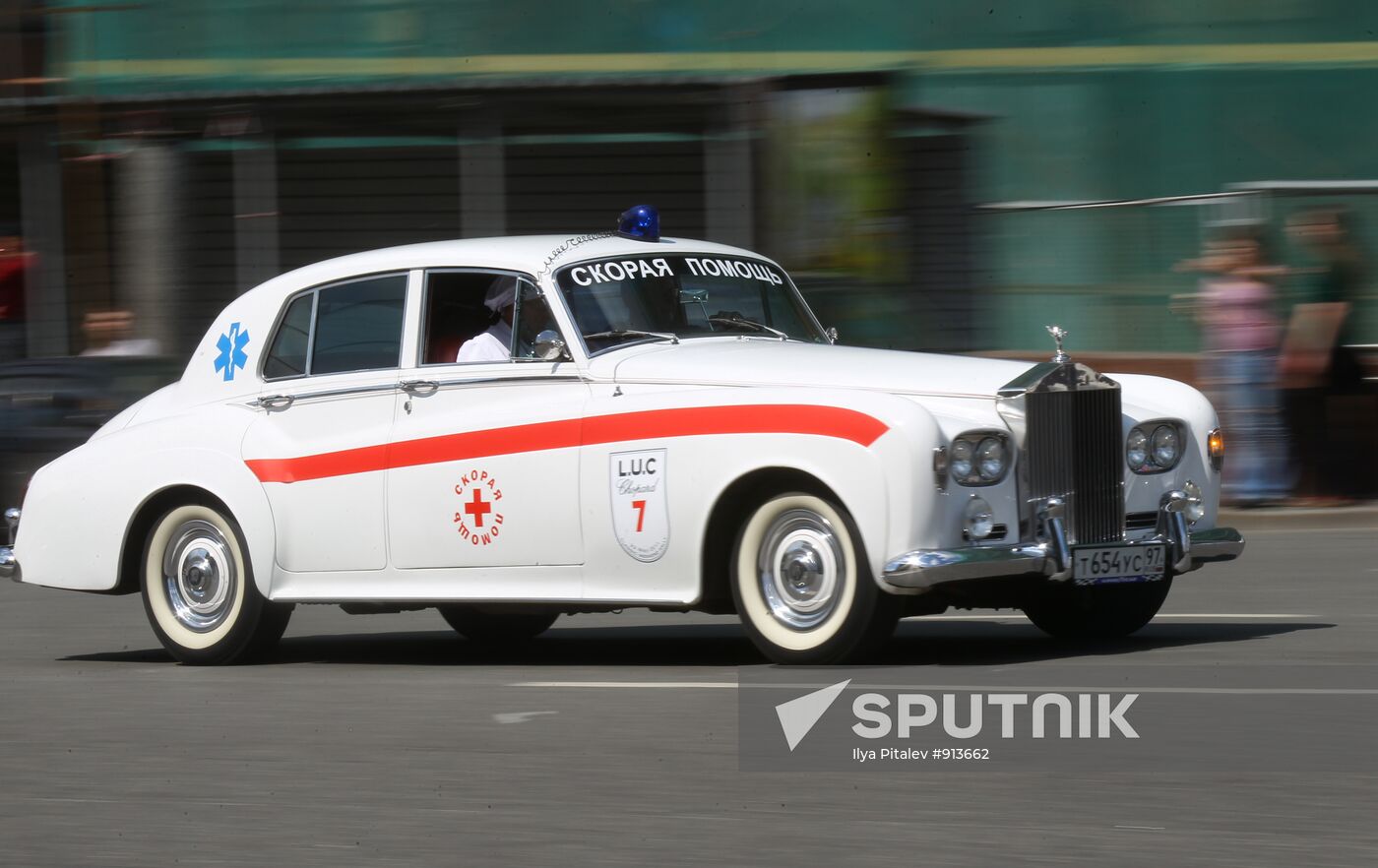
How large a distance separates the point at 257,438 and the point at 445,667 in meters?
1.32

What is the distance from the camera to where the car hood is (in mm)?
8156

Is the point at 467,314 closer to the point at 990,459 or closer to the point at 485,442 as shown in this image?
the point at 485,442

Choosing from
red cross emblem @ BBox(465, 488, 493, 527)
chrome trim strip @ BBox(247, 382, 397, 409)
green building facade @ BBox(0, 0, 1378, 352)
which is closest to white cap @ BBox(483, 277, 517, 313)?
chrome trim strip @ BBox(247, 382, 397, 409)

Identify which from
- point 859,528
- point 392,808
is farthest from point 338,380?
point 392,808

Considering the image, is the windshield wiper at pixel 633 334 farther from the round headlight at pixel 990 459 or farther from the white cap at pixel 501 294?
the round headlight at pixel 990 459

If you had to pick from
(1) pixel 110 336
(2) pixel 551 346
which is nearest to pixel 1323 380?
(2) pixel 551 346

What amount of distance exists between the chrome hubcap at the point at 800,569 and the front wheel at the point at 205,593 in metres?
2.50

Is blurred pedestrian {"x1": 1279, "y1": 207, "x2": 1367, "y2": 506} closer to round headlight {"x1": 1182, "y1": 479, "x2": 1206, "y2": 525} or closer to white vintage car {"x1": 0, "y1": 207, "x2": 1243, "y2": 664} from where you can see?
white vintage car {"x1": 0, "y1": 207, "x2": 1243, "y2": 664}

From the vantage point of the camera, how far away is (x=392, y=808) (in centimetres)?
593

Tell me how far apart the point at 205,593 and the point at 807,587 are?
3030 mm

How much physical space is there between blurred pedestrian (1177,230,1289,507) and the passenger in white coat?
6673 millimetres

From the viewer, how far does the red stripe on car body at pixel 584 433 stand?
25.9 ft

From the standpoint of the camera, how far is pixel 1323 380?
14.3 m

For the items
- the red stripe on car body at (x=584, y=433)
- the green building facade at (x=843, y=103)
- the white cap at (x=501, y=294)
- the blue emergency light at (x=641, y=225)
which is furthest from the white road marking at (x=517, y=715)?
the green building facade at (x=843, y=103)
